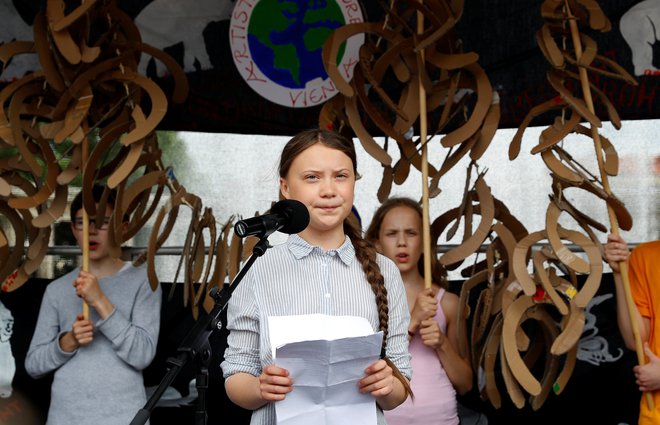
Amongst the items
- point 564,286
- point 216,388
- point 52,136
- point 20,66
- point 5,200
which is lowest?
point 216,388

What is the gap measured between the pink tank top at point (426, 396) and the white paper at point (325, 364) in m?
1.10

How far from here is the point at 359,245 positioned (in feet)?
6.55

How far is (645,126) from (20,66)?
2.47 metres

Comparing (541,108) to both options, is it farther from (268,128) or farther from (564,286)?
(268,128)

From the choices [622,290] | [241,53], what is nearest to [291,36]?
[241,53]

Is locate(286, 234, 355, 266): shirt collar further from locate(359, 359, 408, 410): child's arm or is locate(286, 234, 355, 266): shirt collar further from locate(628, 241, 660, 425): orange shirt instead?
locate(628, 241, 660, 425): orange shirt

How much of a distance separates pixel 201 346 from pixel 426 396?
1376mm

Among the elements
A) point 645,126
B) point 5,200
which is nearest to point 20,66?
point 5,200

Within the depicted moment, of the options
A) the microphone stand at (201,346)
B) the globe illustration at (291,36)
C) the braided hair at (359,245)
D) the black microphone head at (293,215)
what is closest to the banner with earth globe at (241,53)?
the globe illustration at (291,36)

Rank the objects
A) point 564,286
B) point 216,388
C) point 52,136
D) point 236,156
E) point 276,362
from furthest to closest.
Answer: point 236,156
point 216,388
point 52,136
point 564,286
point 276,362

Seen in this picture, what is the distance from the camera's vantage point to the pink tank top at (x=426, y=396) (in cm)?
285

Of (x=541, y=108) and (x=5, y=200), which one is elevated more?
(x=541, y=108)

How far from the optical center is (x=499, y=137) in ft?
12.2

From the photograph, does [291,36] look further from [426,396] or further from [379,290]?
[379,290]
